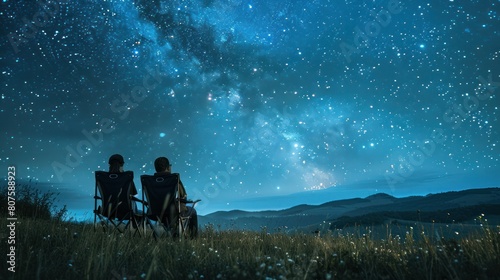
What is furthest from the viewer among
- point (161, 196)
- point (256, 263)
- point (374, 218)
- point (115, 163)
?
point (374, 218)

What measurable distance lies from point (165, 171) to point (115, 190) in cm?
99

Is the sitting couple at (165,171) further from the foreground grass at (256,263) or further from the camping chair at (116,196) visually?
the foreground grass at (256,263)

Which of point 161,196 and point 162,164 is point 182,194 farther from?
point 162,164

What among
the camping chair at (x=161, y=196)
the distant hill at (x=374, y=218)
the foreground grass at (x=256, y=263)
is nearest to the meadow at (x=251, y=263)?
the foreground grass at (x=256, y=263)

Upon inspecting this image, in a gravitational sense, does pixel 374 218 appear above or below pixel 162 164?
below

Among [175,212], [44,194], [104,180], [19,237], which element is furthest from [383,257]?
[44,194]

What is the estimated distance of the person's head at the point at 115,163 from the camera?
6715 mm

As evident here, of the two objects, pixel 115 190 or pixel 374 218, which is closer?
pixel 115 190

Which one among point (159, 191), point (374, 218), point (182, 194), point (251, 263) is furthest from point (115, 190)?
point (374, 218)

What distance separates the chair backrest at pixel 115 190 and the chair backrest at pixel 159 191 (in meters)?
0.37

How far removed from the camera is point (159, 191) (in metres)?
6.25

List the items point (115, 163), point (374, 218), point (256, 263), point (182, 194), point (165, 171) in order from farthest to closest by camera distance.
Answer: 1. point (374, 218)
2. point (115, 163)
3. point (165, 171)
4. point (182, 194)
5. point (256, 263)

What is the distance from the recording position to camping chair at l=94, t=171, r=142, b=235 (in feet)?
20.9

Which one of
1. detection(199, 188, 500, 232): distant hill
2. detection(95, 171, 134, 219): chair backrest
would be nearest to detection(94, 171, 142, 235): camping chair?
detection(95, 171, 134, 219): chair backrest
